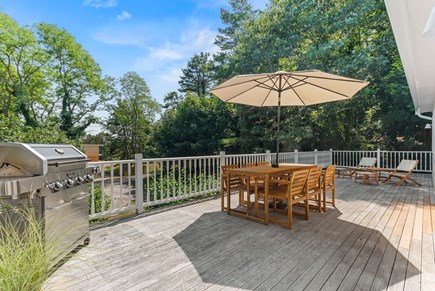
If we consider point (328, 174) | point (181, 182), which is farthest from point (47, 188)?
point (181, 182)

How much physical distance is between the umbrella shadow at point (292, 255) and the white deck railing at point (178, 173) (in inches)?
46.4

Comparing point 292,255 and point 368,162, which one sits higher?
point 368,162

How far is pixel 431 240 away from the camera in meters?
2.96

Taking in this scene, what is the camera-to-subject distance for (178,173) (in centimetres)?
534

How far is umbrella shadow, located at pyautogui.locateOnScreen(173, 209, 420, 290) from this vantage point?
209 cm

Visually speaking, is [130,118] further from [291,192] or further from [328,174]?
[291,192]

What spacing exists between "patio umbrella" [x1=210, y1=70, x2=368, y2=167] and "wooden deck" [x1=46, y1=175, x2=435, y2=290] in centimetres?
153

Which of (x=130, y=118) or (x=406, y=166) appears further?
(x=130, y=118)

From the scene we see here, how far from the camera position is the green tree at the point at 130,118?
23250 millimetres

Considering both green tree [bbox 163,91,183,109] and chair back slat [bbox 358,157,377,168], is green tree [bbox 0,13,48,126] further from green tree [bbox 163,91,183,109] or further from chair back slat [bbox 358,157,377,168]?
chair back slat [bbox 358,157,377,168]

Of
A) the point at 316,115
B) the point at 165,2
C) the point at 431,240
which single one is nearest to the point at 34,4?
the point at 165,2

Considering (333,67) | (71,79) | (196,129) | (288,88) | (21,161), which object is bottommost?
(21,161)

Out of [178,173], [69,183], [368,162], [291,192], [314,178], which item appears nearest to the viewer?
[69,183]

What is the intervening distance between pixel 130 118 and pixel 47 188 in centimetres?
2268
